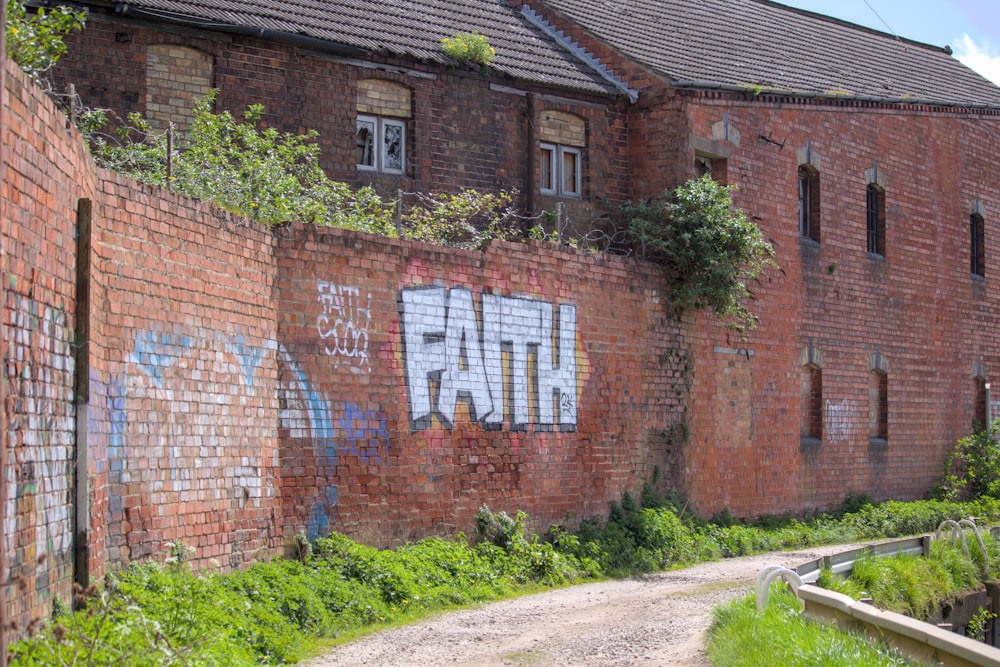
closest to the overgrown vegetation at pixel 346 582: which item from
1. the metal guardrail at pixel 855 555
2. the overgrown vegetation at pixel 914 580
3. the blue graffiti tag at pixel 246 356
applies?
the blue graffiti tag at pixel 246 356

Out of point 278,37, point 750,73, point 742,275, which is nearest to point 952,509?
point 742,275

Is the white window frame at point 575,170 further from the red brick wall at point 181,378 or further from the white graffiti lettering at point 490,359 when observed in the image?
the red brick wall at point 181,378

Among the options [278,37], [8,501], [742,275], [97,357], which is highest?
[278,37]

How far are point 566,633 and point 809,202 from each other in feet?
46.1

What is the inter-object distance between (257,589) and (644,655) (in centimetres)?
346

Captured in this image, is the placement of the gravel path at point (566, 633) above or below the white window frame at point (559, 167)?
below

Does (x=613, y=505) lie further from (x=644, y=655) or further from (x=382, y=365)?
(x=644, y=655)

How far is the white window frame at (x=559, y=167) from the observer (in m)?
21.2

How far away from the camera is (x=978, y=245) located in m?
28.2

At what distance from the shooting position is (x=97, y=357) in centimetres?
970

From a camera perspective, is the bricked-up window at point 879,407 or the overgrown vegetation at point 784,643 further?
the bricked-up window at point 879,407

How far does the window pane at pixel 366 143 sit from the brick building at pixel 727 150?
3cm

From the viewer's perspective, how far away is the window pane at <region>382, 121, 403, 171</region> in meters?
19.4

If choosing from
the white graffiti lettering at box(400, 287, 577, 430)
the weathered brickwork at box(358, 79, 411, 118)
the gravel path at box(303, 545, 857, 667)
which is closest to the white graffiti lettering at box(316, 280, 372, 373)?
the white graffiti lettering at box(400, 287, 577, 430)
